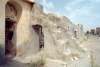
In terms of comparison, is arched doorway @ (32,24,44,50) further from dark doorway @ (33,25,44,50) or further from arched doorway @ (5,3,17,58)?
arched doorway @ (5,3,17,58)

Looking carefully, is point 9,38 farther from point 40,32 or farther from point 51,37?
point 51,37

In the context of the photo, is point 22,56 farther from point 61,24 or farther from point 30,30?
point 61,24

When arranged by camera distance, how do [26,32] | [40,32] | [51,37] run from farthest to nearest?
[40,32] → [51,37] → [26,32]

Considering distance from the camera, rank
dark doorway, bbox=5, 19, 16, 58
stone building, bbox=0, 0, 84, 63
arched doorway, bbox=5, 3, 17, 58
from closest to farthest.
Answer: arched doorway, bbox=5, 3, 17, 58
stone building, bbox=0, 0, 84, 63
dark doorway, bbox=5, 19, 16, 58

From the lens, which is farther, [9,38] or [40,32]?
[40,32]

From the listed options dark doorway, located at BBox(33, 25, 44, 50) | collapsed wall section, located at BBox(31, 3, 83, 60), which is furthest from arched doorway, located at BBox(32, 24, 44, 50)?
collapsed wall section, located at BBox(31, 3, 83, 60)

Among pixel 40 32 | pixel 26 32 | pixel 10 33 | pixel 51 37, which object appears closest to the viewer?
pixel 10 33

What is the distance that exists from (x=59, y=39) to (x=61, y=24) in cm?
267

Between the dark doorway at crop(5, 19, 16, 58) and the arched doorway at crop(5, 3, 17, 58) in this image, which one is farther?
the dark doorway at crop(5, 19, 16, 58)

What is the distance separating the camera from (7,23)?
1067 cm

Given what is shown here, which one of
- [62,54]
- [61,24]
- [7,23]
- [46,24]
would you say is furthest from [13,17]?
[61,24]

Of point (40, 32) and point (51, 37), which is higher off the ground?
point (40, 32)

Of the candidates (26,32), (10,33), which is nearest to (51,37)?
(26,32)

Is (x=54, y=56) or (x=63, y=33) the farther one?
(x=63, y=33)
